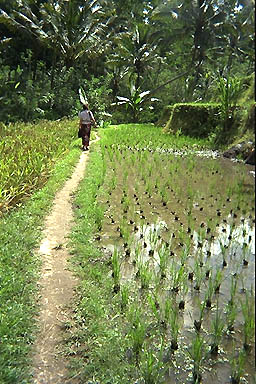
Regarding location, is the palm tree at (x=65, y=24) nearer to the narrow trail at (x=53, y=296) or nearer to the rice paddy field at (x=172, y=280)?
the narrow trail at (x=53, y=296)

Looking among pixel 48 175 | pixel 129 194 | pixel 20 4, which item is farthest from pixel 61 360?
pixel 20 4

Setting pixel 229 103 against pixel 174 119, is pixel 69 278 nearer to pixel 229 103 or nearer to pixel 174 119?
pixel 174 119

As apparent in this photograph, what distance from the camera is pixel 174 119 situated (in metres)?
1.17

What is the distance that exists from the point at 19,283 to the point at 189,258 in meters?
1.04

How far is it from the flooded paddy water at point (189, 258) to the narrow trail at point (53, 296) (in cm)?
31

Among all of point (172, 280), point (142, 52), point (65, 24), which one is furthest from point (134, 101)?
point (65, 24)

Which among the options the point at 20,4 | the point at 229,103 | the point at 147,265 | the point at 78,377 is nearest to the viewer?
the point at 229,103

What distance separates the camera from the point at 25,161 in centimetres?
428

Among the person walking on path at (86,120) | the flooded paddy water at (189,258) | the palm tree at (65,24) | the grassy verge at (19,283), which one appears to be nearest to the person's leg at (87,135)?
the person walking on path at (86,120)

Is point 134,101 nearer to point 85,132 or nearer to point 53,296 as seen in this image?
point 53,296

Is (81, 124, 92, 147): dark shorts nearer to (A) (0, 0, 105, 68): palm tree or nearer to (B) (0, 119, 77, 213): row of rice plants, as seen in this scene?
(B) (0, 119, 77, 213): row of rice plants

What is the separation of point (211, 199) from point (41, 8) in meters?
12.6

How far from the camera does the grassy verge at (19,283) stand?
1.47 metres

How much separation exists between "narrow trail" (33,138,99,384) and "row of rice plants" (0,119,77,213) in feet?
1.52
